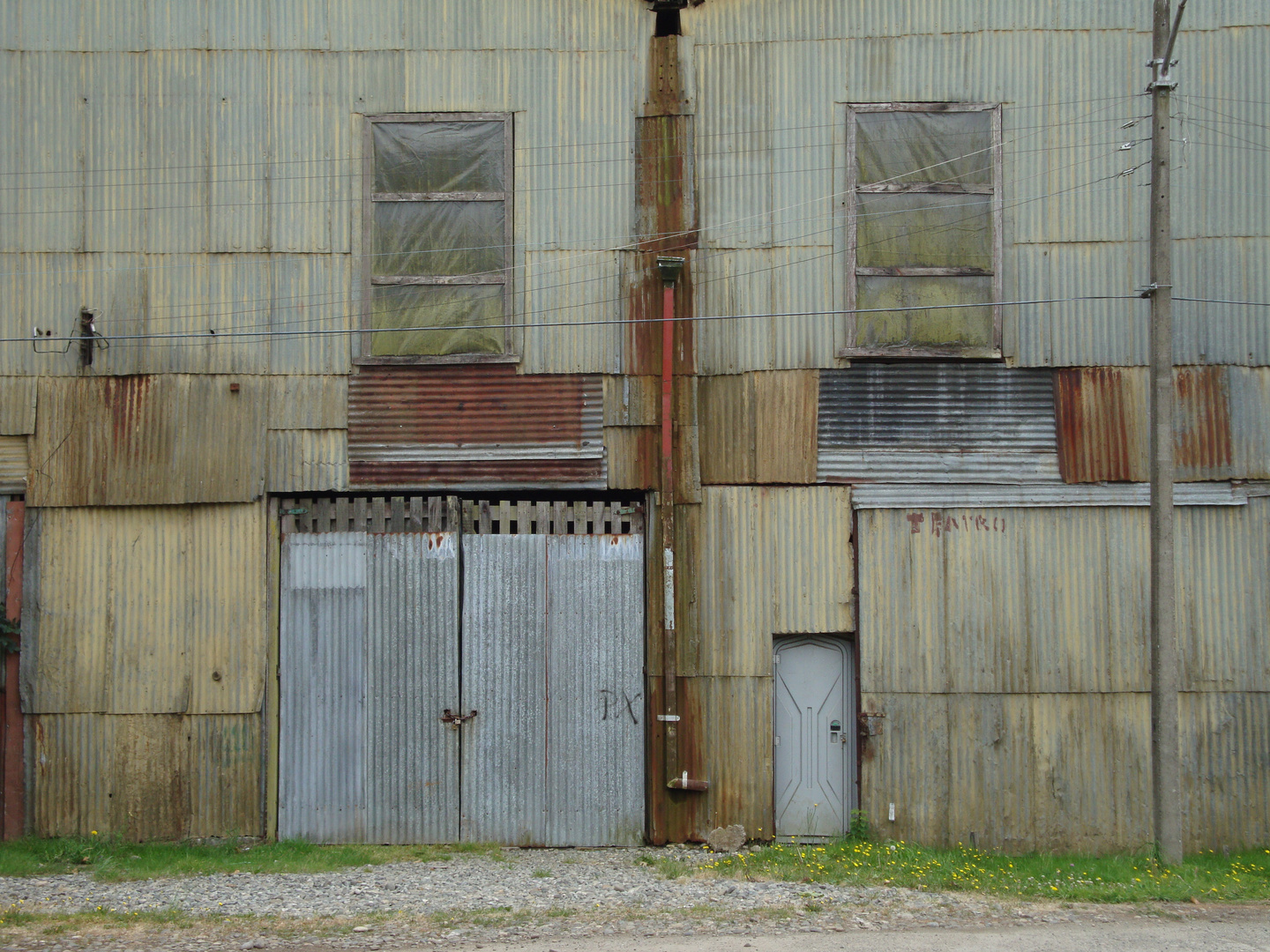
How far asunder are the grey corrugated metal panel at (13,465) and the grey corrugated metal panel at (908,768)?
8.61m

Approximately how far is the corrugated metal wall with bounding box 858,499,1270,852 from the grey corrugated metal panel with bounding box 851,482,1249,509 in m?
0.10

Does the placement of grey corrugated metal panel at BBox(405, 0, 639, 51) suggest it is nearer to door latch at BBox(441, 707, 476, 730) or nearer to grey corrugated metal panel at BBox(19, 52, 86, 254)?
grey corrugated metal panel at BBox(19, 52, 86, 254)

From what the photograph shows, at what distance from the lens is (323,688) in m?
9.92

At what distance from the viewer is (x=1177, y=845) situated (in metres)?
8.70

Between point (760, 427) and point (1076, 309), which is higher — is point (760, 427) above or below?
below

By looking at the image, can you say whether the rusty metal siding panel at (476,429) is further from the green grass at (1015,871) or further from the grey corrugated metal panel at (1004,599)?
the green grass at (1015,871)

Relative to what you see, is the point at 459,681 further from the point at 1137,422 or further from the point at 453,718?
the point at 1137,422

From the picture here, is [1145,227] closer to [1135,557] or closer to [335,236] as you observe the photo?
[1135,557]

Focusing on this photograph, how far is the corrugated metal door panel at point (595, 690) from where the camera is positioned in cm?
986

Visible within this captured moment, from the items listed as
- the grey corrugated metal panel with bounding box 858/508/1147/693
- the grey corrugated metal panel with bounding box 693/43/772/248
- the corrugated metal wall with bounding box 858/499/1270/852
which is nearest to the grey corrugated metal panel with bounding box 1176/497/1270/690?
the corrugated metal wall with bounding box 858/499/1270/852

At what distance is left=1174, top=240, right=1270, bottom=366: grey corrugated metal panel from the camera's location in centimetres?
1005

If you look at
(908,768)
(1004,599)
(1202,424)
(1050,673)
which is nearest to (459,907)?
(908,768)

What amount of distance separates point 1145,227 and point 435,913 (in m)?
9.28

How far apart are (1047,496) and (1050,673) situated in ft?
5.74
